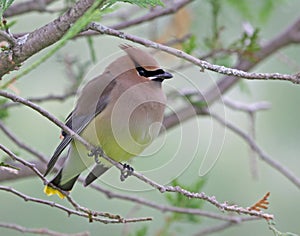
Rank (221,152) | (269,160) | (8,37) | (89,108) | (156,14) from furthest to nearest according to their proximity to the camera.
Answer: (221,152) < (269,160) < (156,14) < (89,108) < (8,37)

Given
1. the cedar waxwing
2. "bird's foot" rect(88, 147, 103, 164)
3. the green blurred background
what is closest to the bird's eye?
the cedar waxwing

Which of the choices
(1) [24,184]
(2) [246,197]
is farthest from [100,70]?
(2) [246,197]

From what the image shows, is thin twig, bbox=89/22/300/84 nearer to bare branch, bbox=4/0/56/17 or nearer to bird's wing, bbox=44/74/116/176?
bird's wing, bbox=44/74/116/176

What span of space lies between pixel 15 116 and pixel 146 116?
8.40ft

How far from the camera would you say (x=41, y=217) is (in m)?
4.40

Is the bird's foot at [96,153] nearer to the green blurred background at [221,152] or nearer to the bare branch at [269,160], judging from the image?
the bare branch at [269,160]

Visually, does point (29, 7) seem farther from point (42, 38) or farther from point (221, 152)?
point (221, 152)

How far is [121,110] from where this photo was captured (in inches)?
84.6

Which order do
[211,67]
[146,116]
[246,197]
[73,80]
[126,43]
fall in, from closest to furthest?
1. [211,67]
2. [126,43]
3. [146,116]
4. [73,80]
5. [246,197]

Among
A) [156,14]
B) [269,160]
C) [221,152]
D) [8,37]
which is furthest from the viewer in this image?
[221,152]

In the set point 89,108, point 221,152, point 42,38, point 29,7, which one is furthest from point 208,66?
point 221,152

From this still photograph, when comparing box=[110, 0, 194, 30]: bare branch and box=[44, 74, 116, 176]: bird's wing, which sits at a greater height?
box=[110, 0, 194, 30]: bare branch

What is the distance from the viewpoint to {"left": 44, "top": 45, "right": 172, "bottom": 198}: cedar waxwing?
206 centimetres

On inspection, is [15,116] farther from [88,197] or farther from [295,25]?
[295,25]
